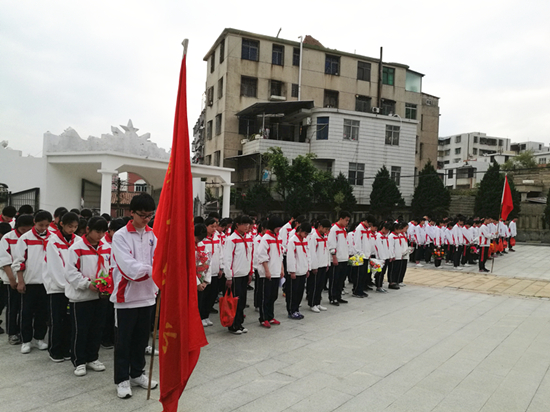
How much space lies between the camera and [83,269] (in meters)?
4.55

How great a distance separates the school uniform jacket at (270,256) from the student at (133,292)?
274 centimetres

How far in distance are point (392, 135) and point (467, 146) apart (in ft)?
138

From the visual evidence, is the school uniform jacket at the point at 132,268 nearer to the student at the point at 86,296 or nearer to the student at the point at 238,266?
the student at the point at 86,296

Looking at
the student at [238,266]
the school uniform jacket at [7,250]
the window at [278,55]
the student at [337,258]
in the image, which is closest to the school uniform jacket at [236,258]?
the student at [238,266]

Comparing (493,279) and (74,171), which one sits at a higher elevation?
(74,171)

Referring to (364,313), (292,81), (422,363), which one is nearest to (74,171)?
(364,313)

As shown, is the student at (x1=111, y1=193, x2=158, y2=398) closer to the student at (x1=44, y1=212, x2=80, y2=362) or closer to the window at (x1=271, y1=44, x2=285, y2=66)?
the student at (x1=44, y1=212, x2=80, y2=362)

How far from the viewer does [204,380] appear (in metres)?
4.46

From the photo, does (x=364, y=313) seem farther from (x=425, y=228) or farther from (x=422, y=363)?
(x=425, y=228)

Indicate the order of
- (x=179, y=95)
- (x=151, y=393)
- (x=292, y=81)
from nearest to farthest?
(x=179, y=95) < (x=151, y=393) < (x=292, y=81)

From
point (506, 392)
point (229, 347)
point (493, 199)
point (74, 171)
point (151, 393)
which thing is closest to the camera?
point (151, 393)

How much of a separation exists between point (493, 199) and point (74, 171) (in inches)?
1026

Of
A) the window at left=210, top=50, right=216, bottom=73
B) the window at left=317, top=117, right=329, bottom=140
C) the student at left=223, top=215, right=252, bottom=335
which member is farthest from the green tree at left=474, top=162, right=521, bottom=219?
the student at left=223, top=215, right=252, bottom=335

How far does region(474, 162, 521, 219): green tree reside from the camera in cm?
2810
